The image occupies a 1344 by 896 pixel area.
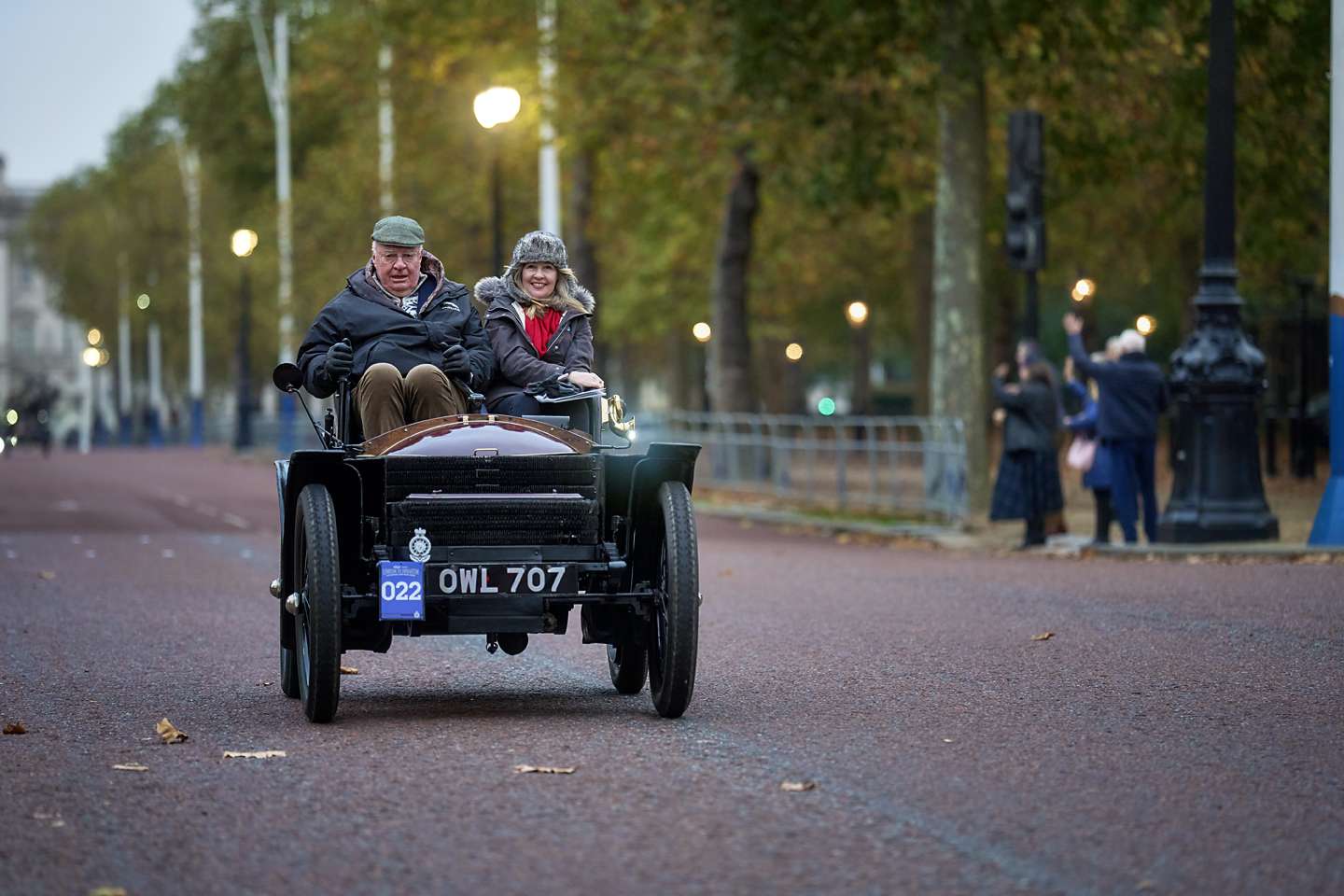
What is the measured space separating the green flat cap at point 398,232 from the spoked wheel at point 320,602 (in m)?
1.24

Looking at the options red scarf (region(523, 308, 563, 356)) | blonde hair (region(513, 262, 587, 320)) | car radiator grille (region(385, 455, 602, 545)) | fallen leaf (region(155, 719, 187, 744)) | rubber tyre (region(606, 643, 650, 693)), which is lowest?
fallen leaf (region(155, 719, 187, 744))

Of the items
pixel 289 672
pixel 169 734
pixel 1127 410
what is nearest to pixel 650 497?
pixel 289 672

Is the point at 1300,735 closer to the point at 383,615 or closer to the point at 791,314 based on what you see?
the point at 383,615

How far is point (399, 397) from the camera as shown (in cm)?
910

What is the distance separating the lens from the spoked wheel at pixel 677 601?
829cm

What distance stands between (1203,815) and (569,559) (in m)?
2.75

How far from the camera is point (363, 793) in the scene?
7.04 m

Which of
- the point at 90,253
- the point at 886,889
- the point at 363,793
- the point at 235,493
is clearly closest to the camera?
the point at 886,889

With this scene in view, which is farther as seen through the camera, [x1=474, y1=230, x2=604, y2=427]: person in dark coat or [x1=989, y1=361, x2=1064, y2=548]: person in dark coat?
[x1=989, y1=361, x2=1064, y2=548]: person in dark coat

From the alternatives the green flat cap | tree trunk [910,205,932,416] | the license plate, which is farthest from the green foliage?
the license plate

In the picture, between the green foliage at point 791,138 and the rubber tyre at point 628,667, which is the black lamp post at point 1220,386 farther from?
the rubber tyre at point 628,667

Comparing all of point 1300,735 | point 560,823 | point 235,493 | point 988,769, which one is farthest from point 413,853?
point 235,493

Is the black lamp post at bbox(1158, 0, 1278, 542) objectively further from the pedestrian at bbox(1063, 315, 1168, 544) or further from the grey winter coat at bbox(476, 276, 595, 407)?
the grey winter coat at bbox(476, 276, 595, 407)

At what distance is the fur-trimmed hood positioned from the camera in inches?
380
